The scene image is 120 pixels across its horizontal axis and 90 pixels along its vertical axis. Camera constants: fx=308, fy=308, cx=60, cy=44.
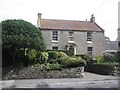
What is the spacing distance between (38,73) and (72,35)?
768 inches

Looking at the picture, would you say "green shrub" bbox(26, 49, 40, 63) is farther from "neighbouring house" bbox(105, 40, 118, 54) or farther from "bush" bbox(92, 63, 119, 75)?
"neighbouring house" bbox(105, 40, 118, 54)

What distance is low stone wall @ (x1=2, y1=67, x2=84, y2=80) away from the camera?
26.4 metres

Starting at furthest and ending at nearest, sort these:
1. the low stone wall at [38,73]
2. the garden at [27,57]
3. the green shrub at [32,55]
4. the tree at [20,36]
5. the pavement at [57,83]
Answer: the green shrub at [32,55] → the low stone wall at [38,73] → the garden at [27,57] → the tree at [20,36] → the pavement at [57,83]

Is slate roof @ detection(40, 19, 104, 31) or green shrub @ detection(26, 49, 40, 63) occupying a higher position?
slate roof @ detection(40, 19, 104, 31)

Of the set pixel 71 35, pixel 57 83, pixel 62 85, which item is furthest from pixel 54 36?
pixel 62 85

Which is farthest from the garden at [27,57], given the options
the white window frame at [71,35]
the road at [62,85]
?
the white window frame at [71,35]

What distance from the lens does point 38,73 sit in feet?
87.4

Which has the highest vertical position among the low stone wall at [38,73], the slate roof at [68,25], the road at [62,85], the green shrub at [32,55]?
the slate roof at [68,25]

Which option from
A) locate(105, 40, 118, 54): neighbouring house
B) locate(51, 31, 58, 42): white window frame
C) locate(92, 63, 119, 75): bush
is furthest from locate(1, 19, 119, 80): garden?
locate(105, 40, 118, 54): neighbouring house

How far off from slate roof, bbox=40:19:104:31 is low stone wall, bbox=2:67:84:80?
17.8m

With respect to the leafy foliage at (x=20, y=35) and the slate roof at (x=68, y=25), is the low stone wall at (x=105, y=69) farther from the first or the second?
the slate roof at (x=68, y=25)

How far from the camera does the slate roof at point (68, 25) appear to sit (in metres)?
44.8

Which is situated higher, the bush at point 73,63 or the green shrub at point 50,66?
the bush at point 73,63

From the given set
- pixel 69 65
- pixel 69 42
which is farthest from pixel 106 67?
pixel 69 42
